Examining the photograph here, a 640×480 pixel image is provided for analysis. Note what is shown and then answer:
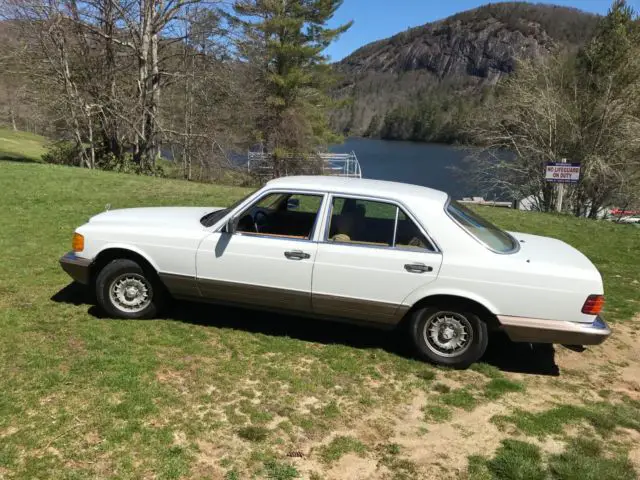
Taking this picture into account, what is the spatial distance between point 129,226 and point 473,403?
11.9 ft

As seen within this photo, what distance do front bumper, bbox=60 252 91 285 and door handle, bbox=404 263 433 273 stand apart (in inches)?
125

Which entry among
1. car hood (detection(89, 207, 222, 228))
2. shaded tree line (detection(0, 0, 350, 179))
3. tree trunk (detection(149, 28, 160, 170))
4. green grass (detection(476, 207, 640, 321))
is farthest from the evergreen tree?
car hood (detection(89, 207, 222, 228))

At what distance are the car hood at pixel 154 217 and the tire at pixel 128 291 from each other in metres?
0.42

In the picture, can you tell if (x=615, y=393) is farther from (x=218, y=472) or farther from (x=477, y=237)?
(x=218, y=472)

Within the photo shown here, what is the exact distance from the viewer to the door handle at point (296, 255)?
15.3ft

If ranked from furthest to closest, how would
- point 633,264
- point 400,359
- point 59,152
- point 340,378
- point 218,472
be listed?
point 59,152 < point 633,264 < point 400,359 < point 340,378 < point 218,472

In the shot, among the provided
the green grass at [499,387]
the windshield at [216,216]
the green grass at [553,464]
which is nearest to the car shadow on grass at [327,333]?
the green grass at [499,387]

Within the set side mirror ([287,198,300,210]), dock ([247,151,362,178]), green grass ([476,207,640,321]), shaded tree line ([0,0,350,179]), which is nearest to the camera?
side mirror ([287,198,300,210])

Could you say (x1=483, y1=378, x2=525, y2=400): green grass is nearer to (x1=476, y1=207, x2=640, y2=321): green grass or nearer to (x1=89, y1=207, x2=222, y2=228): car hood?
(x1=476, y1=207, x2=640, y2=321): green grass

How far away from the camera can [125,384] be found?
12.8 ft

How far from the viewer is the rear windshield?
4617mm

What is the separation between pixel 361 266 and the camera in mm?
Answer: 4562

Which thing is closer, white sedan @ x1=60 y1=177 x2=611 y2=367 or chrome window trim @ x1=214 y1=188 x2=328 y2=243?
white sedan @ x1=60 y1=177 x2=611 y2=367

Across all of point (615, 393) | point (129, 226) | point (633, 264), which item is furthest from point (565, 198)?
point (129, 226)
